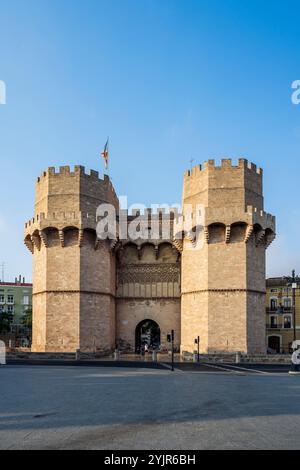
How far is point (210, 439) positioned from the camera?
873cm

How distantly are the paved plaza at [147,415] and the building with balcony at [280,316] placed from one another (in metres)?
37.1

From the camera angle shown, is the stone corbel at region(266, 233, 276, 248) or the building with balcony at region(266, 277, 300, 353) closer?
the stone corbel at region(266, 233, 276, 248)

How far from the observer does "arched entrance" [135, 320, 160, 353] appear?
4262cm

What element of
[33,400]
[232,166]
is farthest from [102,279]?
[33,400]

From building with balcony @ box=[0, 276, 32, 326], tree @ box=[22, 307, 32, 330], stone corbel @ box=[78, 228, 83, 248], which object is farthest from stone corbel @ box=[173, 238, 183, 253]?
building with balcony @ box=[0, 276, 32, 326]

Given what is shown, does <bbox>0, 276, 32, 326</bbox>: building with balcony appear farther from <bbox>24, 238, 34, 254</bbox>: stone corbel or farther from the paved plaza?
the paved plaza

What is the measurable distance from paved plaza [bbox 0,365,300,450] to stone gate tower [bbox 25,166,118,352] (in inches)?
674

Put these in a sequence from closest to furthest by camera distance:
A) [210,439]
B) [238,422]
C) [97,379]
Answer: [210,439] → [238,422] → [97,379]

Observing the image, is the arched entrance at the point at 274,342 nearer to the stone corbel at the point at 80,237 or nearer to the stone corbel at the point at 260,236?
the stone corbel at the point at 260,236

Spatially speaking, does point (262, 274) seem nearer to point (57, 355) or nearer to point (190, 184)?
point (190, 184)

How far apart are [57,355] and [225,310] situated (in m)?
11.0

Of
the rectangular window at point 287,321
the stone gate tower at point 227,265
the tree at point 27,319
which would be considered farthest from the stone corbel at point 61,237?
the tree at point 27,319

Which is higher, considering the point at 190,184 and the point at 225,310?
the point at 190,184

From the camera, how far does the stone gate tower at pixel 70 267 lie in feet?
118
